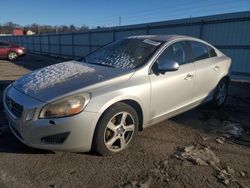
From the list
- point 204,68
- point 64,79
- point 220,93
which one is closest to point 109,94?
point 64,79

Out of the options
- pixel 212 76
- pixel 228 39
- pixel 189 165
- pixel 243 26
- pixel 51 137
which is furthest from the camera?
pixel 228 39

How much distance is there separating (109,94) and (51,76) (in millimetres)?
1004

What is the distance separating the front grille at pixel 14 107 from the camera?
3275mm

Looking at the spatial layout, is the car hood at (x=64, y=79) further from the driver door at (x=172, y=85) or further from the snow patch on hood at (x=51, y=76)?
the driver door at (x=172, y=85)

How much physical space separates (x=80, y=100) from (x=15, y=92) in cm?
101

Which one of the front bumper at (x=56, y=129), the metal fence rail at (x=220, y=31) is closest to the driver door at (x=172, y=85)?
the front bumper at (x=56, y=129)

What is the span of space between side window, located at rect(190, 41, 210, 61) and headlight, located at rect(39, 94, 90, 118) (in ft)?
8.19

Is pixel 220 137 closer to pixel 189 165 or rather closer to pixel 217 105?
pixel 189 165

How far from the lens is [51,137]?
125 inches

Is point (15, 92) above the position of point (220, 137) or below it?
above

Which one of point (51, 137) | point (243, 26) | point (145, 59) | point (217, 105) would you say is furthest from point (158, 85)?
point (243, 26)

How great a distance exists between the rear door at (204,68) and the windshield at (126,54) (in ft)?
3.03

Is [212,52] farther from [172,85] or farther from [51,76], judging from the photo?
[51,76]

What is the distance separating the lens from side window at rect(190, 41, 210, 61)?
4.92 meters
